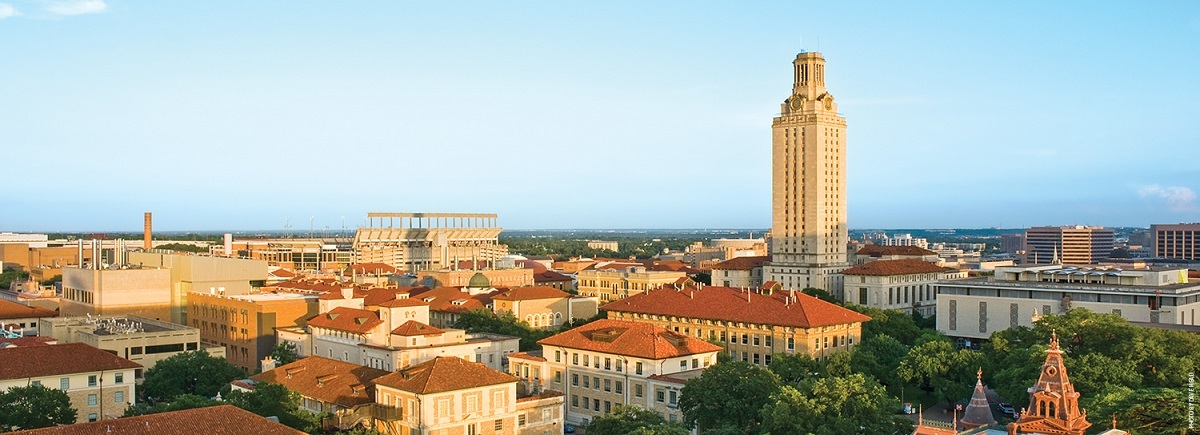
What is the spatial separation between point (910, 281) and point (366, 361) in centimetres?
9127

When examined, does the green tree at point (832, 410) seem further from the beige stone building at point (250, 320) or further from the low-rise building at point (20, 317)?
the low-rise building at point (20, 317)

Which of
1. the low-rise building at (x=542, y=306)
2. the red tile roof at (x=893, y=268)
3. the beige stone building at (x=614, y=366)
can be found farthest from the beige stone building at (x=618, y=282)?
the beige stone building at (x=614, y=366)

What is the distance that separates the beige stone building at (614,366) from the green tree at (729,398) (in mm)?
6737

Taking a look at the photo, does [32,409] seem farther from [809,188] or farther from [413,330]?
[809,188]

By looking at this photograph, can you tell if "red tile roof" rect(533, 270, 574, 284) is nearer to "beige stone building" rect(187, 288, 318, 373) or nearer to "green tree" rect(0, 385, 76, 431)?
"beige stone building" rect(187, 288, 318, 373)

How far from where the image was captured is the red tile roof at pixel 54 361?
72000mm

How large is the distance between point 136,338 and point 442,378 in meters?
40.4

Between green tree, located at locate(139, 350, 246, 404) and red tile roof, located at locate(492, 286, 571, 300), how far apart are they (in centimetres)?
4428

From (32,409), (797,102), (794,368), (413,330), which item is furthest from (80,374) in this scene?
(797,102)

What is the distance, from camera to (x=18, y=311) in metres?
111

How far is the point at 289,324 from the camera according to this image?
108750 millimetres

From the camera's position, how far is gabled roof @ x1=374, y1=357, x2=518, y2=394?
212ft

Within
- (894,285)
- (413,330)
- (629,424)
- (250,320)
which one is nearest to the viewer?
(629,424)

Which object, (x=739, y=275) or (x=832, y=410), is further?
(x=739, y=275)
